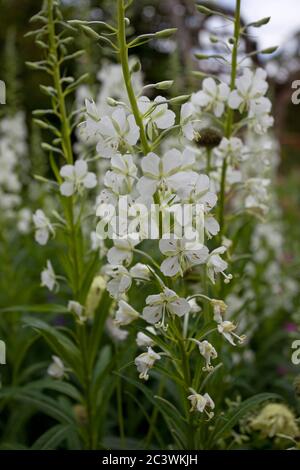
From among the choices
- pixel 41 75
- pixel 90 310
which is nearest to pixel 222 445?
pixel 90 310

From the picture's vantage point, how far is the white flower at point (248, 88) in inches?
97.7

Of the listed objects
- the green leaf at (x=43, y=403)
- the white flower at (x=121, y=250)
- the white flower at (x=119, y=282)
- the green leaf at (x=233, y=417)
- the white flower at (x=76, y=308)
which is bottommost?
the green leaf at (x=43, y=403)

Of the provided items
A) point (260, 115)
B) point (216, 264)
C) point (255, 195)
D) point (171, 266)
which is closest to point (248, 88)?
point (260, 115)

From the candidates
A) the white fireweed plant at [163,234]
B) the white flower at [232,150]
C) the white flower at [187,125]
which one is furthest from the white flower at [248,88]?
the white flower at [187,125]

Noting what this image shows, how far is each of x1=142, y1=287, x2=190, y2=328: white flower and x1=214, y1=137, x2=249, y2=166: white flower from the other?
3.13 feet

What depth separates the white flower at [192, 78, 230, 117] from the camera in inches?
100

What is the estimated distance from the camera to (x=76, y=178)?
2.55 metres

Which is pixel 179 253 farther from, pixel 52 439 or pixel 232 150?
pixel 52 439

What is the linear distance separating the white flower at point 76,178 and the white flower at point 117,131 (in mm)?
679

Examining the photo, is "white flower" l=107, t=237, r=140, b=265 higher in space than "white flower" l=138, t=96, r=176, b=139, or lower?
lower

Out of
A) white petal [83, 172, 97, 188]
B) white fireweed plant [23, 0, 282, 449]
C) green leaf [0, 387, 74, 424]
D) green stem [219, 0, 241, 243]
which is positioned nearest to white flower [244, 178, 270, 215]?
white fireweed plant [23, 0, 282, 449]

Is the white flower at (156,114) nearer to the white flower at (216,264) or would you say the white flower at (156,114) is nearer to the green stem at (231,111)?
the white flower at (216,264)

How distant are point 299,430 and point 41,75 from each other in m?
13.9

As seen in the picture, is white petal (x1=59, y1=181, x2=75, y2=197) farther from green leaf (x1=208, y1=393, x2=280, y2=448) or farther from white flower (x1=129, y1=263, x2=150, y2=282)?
green leaf (x1=208, y1=393, x2=280, y2=448)
